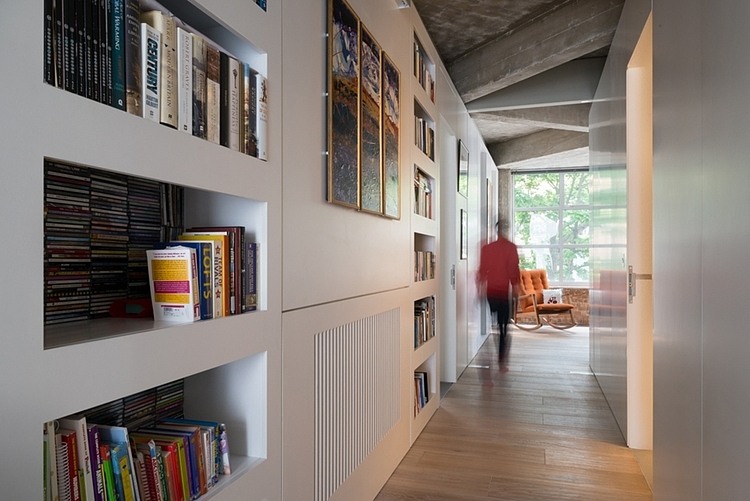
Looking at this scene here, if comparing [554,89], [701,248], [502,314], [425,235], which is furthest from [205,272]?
[554,89]

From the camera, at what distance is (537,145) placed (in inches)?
352

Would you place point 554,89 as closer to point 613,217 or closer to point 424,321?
point 613,217

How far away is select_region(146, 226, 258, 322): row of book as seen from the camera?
4.38ft

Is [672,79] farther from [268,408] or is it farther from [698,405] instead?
[268,408]

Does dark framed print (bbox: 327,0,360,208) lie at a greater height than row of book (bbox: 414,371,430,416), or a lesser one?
greater

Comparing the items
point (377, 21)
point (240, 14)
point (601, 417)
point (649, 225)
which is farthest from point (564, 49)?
point (240, 14)

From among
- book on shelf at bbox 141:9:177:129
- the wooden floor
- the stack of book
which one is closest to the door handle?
the wooden floor

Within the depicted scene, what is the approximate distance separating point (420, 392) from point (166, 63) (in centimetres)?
308

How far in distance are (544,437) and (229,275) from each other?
9.59 ft

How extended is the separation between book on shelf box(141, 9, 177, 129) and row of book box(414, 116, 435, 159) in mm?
2537

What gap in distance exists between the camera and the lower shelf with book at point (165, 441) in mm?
1018

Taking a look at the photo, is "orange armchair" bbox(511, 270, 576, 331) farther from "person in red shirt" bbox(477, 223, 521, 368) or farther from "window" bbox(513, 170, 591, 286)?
"person in red shirt" bbox(477, 223, 521, 368)

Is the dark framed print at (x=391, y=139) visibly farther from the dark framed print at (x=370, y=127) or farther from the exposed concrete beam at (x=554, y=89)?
the exposed concrete beam at (x=554, y=89)

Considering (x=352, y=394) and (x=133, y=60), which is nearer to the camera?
→ (x=133, y=60)
